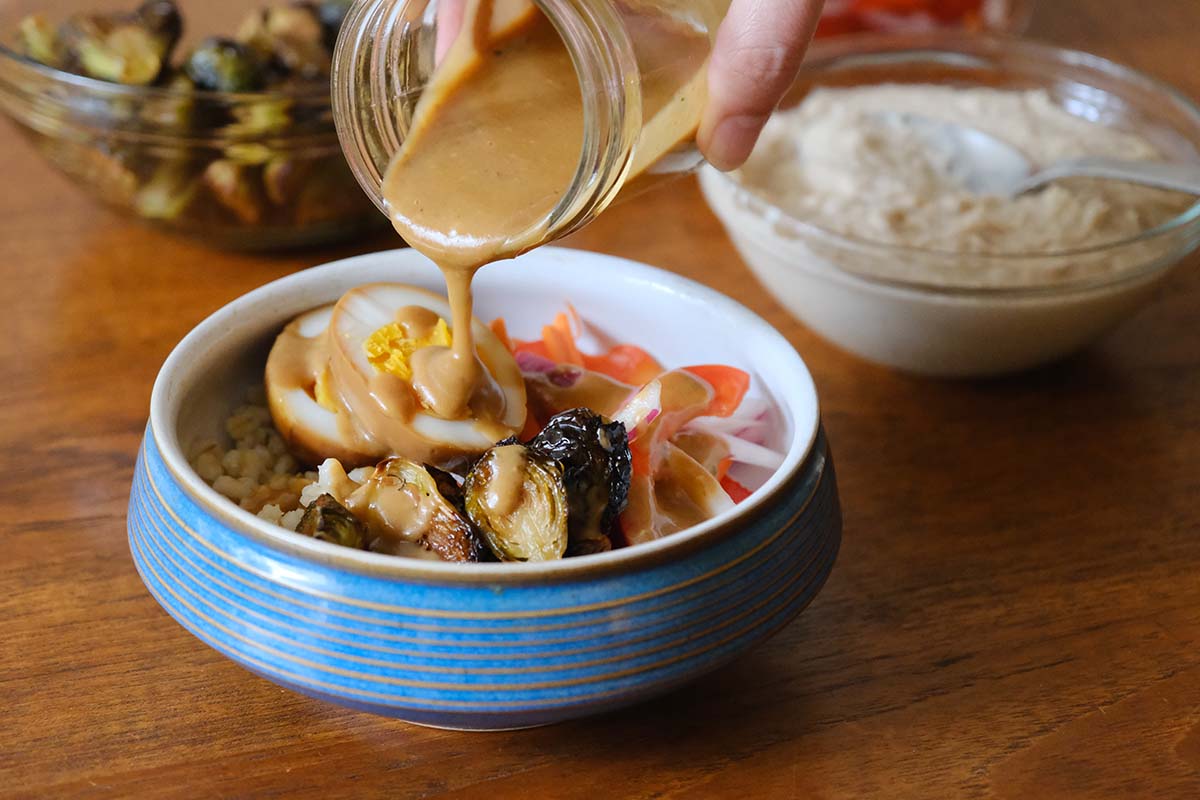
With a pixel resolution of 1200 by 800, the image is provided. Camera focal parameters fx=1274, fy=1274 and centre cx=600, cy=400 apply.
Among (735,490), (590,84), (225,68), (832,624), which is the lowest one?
(832,624)

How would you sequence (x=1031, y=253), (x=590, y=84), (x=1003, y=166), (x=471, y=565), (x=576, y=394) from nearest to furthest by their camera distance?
(x=471, y=565) < (x=590, y=84) < (x=576, y=394) < (x=1031, y=253) < (x=1003, y=166)

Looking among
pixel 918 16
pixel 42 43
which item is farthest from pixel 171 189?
pixel 918 16

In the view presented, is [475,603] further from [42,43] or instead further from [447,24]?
[42,43]

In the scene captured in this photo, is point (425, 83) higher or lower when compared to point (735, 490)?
higher

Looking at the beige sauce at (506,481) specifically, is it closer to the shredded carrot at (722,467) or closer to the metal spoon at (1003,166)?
the shredded carrot at (722,467)

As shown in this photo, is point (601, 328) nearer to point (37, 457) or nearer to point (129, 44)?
point (37, 457)

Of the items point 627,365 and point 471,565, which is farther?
point 627,365
